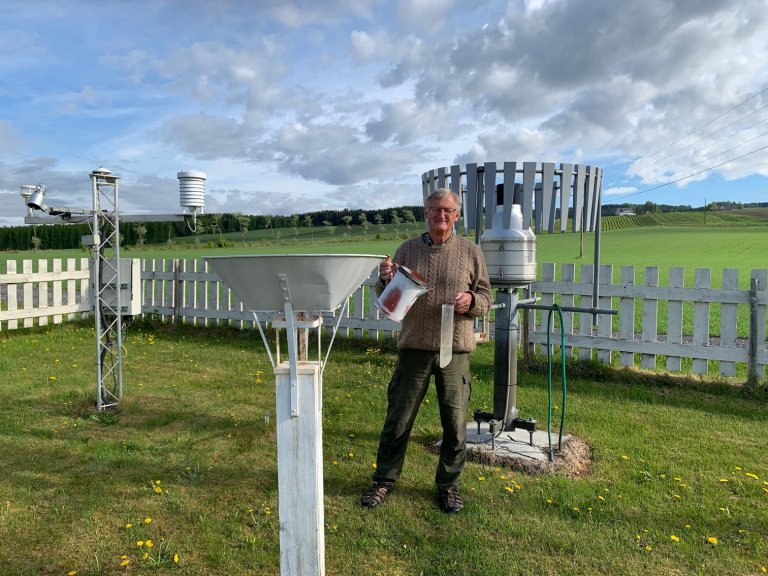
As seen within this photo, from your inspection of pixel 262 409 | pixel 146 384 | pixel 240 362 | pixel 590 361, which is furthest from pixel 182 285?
pixel 590 361

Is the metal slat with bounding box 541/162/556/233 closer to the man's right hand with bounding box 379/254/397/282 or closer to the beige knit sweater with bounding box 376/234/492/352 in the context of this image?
the beige knit sweater with bounding box 376/234/492/352

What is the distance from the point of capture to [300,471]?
2508mm

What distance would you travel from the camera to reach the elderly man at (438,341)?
3.42 meters

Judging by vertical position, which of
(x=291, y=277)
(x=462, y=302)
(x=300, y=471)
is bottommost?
(x=300, y=471)

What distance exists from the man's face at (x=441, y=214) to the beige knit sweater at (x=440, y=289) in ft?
0.40

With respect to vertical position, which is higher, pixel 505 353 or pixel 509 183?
pixel 509 183

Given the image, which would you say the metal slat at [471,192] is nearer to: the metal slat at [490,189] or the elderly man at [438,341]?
the metal slat at [490,189]

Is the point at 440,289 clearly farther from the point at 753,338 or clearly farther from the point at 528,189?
the point at 753,338

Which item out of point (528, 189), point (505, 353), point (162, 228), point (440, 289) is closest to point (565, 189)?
point (528, 189)

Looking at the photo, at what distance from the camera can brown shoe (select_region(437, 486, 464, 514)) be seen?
3590mm

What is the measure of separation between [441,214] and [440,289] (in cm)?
47

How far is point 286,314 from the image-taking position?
256cm

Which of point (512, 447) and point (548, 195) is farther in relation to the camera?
point (512, 447)

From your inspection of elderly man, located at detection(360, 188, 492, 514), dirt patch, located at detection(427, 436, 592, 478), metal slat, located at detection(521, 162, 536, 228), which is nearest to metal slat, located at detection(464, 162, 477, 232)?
metal slat, located at detection(521, 162, 536, 228)
